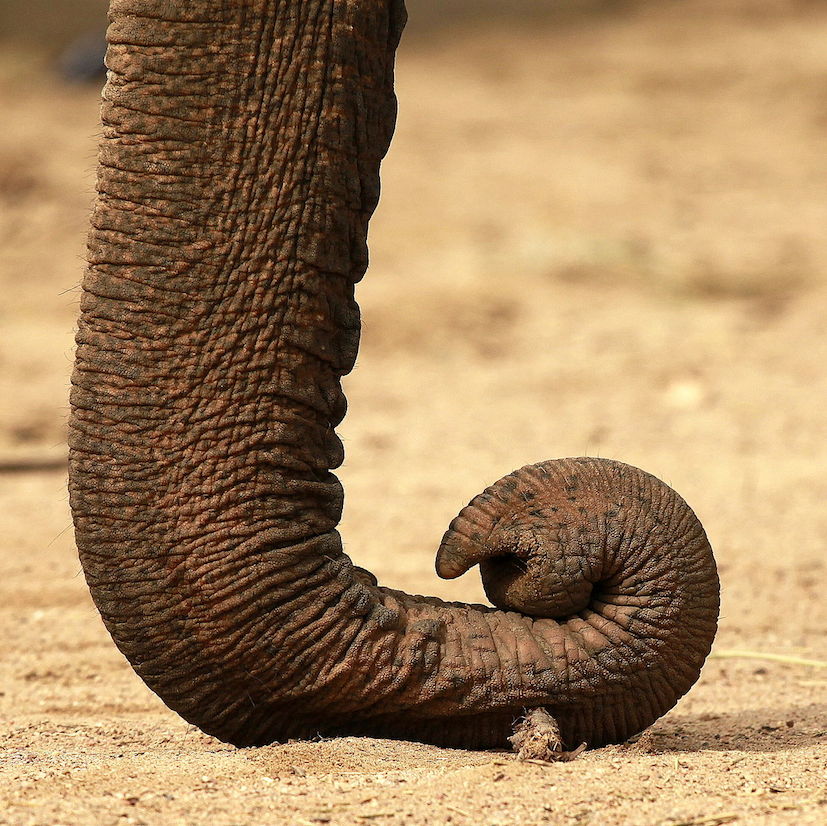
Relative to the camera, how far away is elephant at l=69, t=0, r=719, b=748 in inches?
112

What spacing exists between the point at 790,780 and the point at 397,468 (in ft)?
16.3

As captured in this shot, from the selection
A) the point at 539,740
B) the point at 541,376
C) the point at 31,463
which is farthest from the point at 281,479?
the point at 541,376

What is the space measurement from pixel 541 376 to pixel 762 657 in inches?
191

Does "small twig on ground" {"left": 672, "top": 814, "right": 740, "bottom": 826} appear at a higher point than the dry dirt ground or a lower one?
lower

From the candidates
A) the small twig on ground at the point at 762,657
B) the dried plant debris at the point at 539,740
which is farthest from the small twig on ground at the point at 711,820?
the small twig on ground at the point at 762,657

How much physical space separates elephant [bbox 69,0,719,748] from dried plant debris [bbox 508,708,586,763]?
0.04 meters

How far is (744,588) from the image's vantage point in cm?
573

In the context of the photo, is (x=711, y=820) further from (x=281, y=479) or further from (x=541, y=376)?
(x=541, y=376)

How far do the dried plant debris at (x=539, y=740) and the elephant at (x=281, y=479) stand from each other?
0.04 m

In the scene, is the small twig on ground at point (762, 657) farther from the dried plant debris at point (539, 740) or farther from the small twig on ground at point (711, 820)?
the small twig on ground at point (711, 820)

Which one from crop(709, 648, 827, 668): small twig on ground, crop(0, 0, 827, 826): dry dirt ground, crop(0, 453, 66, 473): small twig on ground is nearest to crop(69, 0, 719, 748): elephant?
crop(0, 0, 827, 826): dry dirt ground

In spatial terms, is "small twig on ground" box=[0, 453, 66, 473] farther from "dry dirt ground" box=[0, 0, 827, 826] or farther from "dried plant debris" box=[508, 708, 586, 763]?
"dried plant debris" box=[508, 708, 586, 763]

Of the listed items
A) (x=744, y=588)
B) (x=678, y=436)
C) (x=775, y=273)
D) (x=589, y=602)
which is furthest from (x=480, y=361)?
(x=589, y=602)

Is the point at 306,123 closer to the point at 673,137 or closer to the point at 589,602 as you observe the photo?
the point at 589,602
